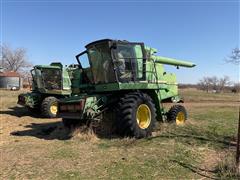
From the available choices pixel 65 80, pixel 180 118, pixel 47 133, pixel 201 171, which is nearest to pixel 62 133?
pixel 47 133

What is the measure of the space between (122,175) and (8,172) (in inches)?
90.7

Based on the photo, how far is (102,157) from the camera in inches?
262

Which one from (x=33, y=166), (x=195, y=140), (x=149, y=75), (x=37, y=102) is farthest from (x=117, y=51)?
(x=37, y=102)

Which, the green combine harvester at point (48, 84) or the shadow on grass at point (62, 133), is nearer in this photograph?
the shadow on grass at point (62, 133)

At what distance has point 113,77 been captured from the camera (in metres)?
9.38

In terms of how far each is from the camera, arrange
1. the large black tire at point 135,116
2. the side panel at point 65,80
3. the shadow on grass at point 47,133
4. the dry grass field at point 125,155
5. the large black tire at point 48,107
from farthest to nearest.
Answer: the side panel at point 65,80 < the large black tire at point 48,107 < the shadow on grass at point 47,133 < the large black tire at point 135,116 < the dry grass field at point 125,155

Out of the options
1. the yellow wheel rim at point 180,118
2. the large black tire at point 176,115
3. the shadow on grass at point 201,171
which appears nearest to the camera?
the shadow on grass at point 201,171

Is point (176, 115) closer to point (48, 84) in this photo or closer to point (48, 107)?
point (48, 107)

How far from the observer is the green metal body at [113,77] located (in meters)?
9.02

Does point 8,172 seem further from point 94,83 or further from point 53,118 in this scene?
point 53,118

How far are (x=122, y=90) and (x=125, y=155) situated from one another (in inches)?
124

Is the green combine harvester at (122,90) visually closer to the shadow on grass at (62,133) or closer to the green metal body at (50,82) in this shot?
the shadow on grass at (62,133)

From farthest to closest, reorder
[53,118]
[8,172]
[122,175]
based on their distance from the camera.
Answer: [53,118] → [8,172] → [122,175]

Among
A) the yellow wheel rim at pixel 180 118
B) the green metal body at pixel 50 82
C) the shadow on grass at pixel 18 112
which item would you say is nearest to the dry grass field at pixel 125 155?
the yellow wheel rim at pixel 180 118
